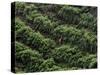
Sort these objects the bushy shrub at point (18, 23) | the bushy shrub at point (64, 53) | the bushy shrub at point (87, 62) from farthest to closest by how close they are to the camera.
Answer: the bushy shrub at point (87, 62)
the bushy shrub at point (64, 53)
the bushy shrub at point (18, 23)

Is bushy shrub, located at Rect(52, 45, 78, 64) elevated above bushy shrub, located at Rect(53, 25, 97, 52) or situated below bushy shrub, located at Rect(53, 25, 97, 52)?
below

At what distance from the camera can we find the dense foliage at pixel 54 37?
355 cm

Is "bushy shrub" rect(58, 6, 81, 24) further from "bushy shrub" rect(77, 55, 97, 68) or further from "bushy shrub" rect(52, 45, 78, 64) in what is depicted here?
"bushy shrub" rect(77, 55, 97, 68)

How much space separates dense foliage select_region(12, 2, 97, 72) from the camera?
3.55 meters

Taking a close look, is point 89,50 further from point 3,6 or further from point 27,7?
point 3,6

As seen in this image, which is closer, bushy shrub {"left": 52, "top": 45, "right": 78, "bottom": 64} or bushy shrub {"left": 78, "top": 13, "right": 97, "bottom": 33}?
bushy shrub {"left": 52, "top": 45, "right": 78, "bottom": 64}

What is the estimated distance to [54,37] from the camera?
12.3ft

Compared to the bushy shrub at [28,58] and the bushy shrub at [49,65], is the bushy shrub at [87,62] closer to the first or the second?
the bushy shrub at [49,65]

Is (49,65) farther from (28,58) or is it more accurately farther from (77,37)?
(77,37)

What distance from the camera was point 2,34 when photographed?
3.54 metres

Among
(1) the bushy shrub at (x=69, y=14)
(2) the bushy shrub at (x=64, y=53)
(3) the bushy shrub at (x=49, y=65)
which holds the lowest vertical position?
(3) the bushy shrub at (x=49, y=65)

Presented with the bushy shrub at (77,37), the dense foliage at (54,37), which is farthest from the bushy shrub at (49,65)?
the bushy shrub at (77,37)

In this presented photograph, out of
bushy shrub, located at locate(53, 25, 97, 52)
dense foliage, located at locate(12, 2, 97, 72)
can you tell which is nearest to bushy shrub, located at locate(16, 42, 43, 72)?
dense foliage, located at locate(12, 2, 97, 72)

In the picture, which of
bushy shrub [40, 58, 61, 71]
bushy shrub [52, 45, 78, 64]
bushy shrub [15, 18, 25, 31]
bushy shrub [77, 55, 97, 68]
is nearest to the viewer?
bushy shrub [15, 18, 25, 31]
